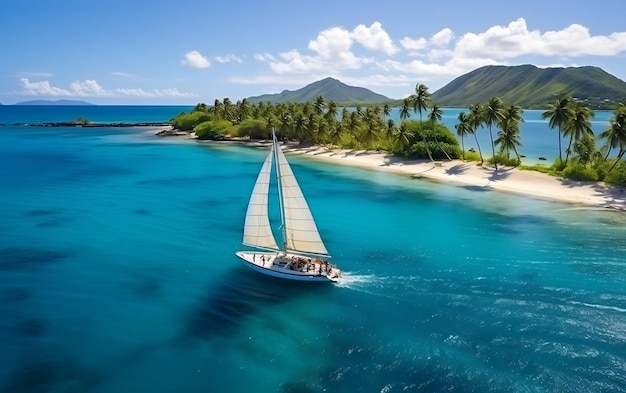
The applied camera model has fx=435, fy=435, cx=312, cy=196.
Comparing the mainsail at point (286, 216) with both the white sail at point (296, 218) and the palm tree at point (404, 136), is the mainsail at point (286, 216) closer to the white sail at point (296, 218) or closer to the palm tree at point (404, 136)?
the white sail at point (296, 218)

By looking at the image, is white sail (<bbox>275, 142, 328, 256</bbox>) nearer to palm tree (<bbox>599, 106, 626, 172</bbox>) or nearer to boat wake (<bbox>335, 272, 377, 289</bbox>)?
boat wake (<bbox>335, 272, 377, 289</bbox>)

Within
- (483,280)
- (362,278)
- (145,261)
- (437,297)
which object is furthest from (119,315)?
(483,280)

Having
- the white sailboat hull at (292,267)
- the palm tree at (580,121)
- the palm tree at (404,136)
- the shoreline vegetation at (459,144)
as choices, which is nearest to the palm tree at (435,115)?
the shoreline vegetation at (459,144)

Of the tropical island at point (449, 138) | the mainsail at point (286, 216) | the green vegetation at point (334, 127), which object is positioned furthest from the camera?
the green vegetation at point (334, 127)

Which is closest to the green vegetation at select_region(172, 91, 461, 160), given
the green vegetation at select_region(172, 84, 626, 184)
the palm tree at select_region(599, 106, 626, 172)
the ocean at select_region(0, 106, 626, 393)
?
the green vegetation at select_region(172, 84, 626, 184)

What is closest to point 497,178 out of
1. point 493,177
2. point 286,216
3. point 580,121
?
point 493,177
